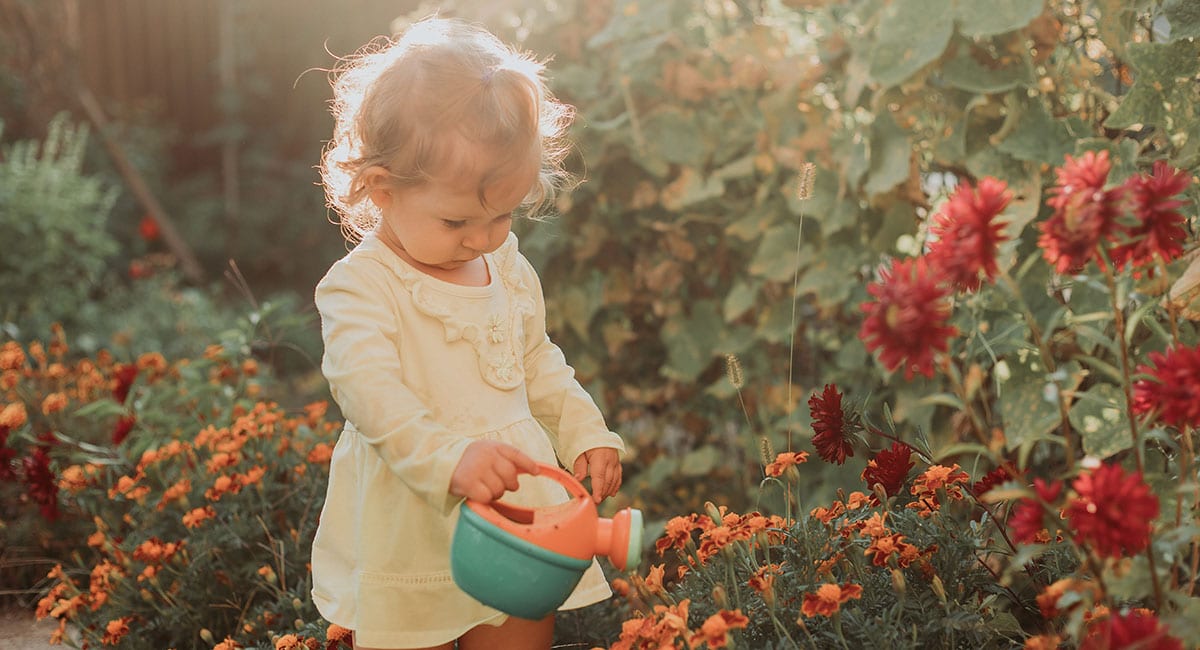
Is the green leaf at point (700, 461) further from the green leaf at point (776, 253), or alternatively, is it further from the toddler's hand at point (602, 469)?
the toddler's hand at point (602, 469)

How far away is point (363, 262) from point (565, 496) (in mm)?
504

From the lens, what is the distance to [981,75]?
242 cm

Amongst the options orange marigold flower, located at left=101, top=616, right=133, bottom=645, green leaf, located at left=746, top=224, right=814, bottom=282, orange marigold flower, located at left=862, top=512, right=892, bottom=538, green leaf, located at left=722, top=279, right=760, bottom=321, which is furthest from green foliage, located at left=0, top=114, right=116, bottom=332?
orange marigold flower, located at left=862, top=512, right=892, bottom=538

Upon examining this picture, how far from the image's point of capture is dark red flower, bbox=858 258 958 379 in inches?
44.0

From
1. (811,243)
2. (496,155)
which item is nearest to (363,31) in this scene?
(811,243)

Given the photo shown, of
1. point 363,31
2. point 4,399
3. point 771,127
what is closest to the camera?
point 771,127

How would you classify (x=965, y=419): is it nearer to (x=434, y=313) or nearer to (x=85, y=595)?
(x=434, y=313)

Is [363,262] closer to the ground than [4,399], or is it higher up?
higher up

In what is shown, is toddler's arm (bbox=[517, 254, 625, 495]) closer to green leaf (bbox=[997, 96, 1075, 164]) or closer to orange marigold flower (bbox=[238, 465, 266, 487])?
orange marigold flower (bbox=[238, 465, 266, 487])

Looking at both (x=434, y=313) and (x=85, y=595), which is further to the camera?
(x=85, y=595)

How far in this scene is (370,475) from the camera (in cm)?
166

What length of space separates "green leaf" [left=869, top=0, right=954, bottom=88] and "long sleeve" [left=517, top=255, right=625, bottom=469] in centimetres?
102

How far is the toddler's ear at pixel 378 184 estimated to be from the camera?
1.60m

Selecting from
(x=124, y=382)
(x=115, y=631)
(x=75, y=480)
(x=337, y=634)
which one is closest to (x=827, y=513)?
(x=337, y=634)
